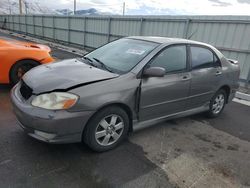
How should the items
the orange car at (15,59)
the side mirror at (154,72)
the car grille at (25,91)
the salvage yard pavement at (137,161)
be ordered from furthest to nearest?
the orange car at (15,59) < the side mirror at (154,72) < the car grille at (25,91) < the salvage yard pavement at (137,161)

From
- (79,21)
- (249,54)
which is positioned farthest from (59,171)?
(79,21)

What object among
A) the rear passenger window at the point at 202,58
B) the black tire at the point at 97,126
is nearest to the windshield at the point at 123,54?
the black tire at the point at 97,126

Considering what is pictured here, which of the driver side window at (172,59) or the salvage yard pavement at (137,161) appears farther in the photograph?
the driver side window at (172,59)

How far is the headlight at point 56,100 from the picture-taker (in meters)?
2.67

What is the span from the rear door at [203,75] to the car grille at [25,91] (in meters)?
2.60

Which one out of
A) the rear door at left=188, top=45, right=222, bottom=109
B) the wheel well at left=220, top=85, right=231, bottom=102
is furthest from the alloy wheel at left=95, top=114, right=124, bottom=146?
the wheel well at left=220, top=85, right=231, bottom=102

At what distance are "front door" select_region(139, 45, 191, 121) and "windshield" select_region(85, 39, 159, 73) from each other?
0.78 feet

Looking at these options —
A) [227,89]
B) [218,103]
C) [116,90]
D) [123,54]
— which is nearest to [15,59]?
[123,54]

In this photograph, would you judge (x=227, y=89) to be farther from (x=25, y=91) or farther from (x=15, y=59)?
(x=15, y=59)

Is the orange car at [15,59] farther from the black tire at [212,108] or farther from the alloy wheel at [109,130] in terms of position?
the black tire at [212,108]

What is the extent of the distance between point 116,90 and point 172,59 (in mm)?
1248

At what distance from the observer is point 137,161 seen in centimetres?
299

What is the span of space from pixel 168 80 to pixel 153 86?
0.34 m

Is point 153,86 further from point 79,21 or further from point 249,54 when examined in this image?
point 79,21
